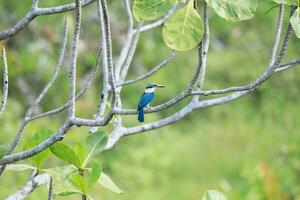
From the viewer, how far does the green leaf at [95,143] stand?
1.28 metres

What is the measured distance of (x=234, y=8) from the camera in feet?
3.57

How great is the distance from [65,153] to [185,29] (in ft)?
1.00

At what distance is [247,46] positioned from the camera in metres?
7.40

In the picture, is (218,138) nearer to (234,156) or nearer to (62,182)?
(234,156)

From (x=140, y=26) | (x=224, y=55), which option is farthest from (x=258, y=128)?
(x=140, y=26)

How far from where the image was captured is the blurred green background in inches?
228

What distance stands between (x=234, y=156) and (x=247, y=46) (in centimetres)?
111

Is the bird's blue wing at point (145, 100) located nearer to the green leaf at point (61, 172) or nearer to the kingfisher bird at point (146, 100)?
the kingfisher bird at point (146, 100)

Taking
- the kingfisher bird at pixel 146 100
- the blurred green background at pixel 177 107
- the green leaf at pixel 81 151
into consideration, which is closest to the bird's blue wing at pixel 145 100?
the kingfisher bird at pixel 146 100

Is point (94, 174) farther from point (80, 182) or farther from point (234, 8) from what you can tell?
point (234, 8)

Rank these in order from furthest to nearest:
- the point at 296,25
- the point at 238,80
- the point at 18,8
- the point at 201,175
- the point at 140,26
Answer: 1. the point at 238,80
2. the point at 201,175
3. the point at 18,8
4. the point at 140,26
5. the point at 296,25

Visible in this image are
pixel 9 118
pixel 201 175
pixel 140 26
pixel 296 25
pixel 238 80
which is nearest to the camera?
pixel 296 25

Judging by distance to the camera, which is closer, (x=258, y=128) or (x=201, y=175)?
(x=201, y=175)

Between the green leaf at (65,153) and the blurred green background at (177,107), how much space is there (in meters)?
3.62
